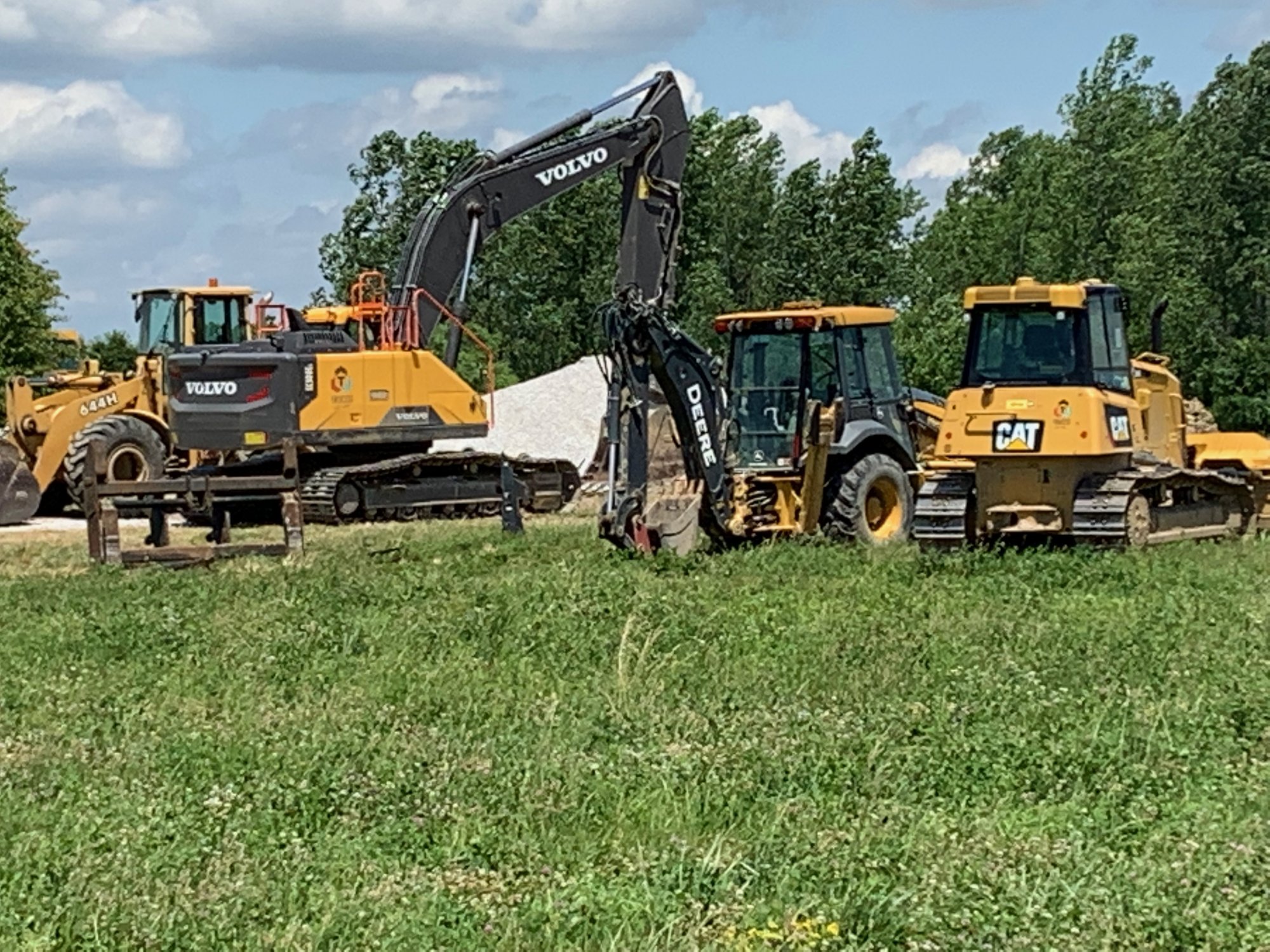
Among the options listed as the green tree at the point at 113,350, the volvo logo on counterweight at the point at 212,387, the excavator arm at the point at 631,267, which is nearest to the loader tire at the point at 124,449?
the volvo logo on counterweight at the point at 212,387

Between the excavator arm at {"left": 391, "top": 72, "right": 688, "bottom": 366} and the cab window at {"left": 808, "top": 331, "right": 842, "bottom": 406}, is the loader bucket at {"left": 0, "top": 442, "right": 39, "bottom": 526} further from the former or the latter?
the cab window at {"left": 808, "top": 331, "right": 842, "bottom": 406}

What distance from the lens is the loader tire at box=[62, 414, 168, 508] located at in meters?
23.5

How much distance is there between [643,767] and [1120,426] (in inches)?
370

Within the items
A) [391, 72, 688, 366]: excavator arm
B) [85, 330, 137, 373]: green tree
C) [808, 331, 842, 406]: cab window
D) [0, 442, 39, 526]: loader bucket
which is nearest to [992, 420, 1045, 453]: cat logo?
[808, 331, 842, 406]: cab window

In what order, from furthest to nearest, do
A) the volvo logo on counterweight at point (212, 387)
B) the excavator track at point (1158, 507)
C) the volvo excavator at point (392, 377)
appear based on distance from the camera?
the volvo logo on counterweight at point (212, 387), the volvo excavator at point (392, 377), the excavator track at point (1158, 507)

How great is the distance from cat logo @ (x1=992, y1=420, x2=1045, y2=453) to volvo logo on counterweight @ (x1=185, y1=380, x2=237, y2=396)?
986 centimetres

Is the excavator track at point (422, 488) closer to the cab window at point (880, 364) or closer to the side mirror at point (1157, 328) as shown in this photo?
the cab window at point (880, 364)

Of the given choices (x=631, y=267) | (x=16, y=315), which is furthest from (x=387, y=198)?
(x=631, y=267)

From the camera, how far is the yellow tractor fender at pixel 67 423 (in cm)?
2422

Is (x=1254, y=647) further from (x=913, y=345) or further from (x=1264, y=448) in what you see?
(x=913, y=345)

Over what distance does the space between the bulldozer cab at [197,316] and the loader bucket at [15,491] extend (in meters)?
2.51

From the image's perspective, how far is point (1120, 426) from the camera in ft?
53.1

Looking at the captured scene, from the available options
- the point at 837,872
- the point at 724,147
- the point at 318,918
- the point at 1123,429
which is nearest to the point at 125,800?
the point at 318,918

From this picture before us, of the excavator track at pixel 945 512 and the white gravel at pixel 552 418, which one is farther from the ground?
the white gravel at pixel 552 418
